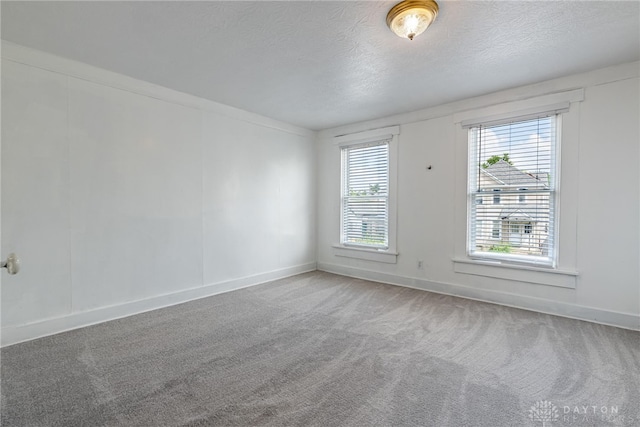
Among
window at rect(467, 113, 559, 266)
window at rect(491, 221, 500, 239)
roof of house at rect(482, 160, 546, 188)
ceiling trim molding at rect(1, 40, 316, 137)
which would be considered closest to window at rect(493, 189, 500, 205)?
window at rect(467, 113, 559, 266)

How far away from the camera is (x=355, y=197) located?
5066 mm

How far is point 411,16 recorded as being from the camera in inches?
80.0

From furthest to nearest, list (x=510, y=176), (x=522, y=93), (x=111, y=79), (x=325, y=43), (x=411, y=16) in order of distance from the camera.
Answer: (x=510, y=176) < (x=522, y=93) < (x=111, y=79) < (x=325, y=43) < (x=411, y=16)

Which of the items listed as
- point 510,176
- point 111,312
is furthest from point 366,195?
point 111,312

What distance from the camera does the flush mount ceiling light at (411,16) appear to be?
196cm

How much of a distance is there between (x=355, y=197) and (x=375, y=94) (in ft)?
6.08

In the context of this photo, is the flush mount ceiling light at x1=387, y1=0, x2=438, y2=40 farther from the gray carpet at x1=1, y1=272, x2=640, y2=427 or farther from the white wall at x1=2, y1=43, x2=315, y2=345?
the white wall at x1=2, y1=43, x2=315, y2=345

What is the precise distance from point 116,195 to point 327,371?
9.08 ft

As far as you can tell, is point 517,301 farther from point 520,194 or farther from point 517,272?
point 520,194

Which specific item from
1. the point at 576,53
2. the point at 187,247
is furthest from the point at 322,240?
the point at 576,53

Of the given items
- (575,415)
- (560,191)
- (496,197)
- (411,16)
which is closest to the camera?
(575,415)

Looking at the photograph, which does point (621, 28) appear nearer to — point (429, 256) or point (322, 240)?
point (429, 256)

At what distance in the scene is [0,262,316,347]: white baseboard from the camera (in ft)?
8.45

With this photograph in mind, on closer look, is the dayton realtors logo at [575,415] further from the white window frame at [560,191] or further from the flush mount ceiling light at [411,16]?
the flush mount ceiling light at [411,16]
